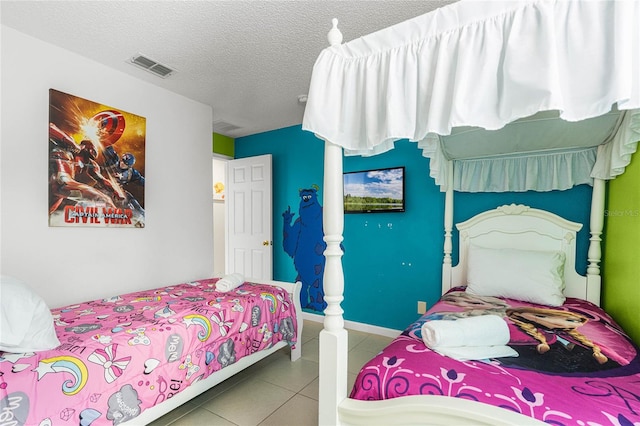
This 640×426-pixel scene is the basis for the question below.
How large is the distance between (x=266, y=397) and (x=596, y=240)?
261cm

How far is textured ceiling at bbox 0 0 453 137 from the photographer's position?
5.83 ft

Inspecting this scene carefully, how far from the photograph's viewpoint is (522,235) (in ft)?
7.77

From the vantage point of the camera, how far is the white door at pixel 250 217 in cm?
402

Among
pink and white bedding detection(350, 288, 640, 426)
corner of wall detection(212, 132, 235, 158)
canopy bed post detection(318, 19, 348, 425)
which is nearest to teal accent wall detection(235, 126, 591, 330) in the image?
corner of wall detection(212, 132, 235, 158)

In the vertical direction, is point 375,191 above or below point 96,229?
above

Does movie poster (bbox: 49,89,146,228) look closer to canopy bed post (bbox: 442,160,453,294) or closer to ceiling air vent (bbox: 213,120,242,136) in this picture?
ceiling air vent (bbox: 213,120,242,136)

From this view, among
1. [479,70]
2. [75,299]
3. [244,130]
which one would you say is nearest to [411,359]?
[479,70]

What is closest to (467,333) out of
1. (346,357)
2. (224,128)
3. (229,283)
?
(346,357)

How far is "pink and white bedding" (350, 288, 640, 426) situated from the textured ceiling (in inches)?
73.8

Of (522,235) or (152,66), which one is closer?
(522,235)

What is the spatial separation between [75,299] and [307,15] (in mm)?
2642

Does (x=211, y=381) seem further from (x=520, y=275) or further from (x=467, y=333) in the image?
(x=520, y=275)

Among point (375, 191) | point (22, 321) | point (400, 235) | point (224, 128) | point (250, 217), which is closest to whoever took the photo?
point (22, 321)

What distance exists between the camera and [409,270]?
10.2ft
